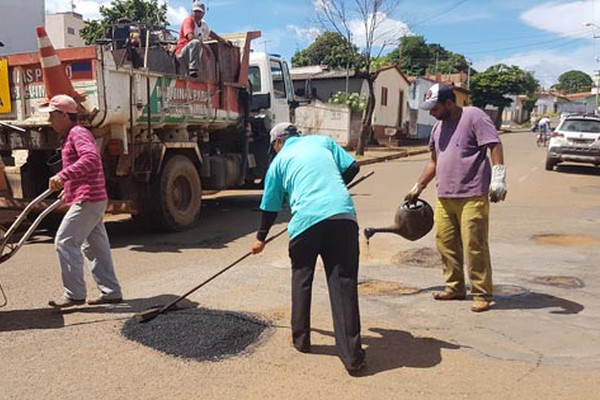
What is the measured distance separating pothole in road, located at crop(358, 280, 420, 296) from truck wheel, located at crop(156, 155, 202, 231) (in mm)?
3647

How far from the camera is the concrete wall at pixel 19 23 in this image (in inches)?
727

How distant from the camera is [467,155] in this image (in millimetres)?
4980

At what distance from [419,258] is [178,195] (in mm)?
3825

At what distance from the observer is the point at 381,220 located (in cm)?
988

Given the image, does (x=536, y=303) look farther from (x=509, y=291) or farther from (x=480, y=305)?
(x=480, y=305)

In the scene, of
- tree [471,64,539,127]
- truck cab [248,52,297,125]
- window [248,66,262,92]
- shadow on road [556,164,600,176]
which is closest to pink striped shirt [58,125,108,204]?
truck cab [248,52,297,125]

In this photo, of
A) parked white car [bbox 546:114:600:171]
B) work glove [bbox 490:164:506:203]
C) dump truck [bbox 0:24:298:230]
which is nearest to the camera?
work glove [bbox 490:164:506:203]

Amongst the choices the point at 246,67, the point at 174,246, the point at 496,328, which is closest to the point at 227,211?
the point at 246,67

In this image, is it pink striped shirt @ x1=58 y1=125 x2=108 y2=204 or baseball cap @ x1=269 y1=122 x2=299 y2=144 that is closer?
baseball cap @ x1=269 y1=122 x2=299 y2=144

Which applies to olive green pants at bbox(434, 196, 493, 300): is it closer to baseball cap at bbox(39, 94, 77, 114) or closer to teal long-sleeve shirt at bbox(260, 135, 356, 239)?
teal long-sleeve shirt at bbox(260, 135, 356, 239)

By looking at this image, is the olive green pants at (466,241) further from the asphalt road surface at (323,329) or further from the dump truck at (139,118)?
the dump truck at (139,118)

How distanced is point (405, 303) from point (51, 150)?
16.6 ft

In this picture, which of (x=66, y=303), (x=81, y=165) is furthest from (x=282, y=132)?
(x=66, y=303)

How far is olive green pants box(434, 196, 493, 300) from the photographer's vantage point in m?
4.97
